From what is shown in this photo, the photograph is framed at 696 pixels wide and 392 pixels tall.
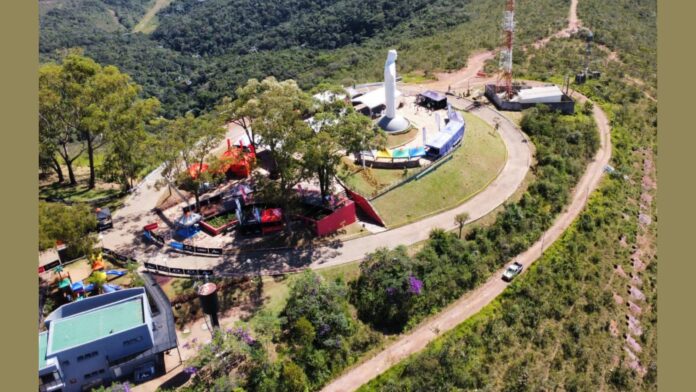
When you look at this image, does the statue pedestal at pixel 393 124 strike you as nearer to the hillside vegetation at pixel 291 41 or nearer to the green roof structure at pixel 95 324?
the hillside vegetation at pixel 291 41

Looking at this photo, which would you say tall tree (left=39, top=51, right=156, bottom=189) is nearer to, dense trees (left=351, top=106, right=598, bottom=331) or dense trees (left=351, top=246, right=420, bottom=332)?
dense trees (left=351, top=246, right=420, bottom=332)

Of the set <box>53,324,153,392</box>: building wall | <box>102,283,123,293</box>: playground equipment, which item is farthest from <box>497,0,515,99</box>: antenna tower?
<box>53,324,153,392</box>: building wall

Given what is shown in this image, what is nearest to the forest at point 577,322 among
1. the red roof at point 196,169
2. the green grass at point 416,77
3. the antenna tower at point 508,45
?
the antenna tower at point 508,45

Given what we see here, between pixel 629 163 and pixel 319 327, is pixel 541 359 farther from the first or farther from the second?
pixel 629 163

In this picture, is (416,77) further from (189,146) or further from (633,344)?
(633,344)

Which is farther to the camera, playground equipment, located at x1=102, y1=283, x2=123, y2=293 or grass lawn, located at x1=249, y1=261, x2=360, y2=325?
playground equipment, located at x1=102, y1=283, x2=123, y2=293

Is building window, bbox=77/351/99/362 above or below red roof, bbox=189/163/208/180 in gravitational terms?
below

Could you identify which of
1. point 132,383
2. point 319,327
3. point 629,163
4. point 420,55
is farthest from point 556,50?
point 132,383
